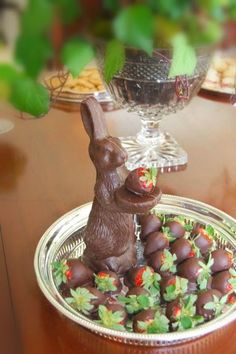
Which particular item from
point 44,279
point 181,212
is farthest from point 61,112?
point 44,279

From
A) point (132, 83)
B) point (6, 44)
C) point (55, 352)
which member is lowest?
point (55, 352)

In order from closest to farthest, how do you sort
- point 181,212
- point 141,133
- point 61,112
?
point 181,212
point 141,133
point 61,112

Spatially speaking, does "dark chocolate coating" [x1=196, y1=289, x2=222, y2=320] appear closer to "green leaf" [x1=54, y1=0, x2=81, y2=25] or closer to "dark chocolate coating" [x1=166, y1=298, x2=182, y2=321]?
"dark chocolate coating" [x1=166, y1=298, x2=182, y2=321]

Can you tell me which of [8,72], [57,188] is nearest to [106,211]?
[57,188]

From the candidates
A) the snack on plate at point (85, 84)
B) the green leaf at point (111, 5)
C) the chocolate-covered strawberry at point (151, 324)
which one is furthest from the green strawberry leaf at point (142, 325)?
the snack on plate at point (85, 84)

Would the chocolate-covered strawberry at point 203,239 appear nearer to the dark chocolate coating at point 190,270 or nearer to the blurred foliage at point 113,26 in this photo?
the dark chocolate coating at point 190,270

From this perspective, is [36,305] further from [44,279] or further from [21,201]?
[21,201]
